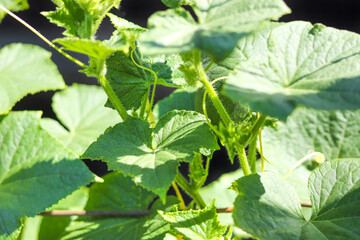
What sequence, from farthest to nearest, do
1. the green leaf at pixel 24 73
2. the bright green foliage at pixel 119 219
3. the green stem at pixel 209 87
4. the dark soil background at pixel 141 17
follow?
the dark soil background at pixel 141 17 → the green leaf at pixel 24 73 → the bright green foliage at pixel 119 219 → the green stem at pixel 209 87

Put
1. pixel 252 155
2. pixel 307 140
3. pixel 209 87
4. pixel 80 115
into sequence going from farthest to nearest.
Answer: pixel 80 115 < pixel 307 140 < pixel 252 155 < pixel 209 87

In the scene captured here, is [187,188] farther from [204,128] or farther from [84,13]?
[84,13]

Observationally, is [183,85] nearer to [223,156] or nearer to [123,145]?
[123,145]

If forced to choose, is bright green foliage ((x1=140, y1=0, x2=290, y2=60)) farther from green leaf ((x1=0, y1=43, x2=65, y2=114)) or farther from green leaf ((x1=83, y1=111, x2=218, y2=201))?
green leaf ((x1=0, y1=43, x2=65, y2=114))

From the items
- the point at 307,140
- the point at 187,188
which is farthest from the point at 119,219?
the point at 307,140

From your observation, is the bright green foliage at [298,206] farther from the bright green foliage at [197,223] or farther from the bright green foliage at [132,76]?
the bright green foliage at [132,76]

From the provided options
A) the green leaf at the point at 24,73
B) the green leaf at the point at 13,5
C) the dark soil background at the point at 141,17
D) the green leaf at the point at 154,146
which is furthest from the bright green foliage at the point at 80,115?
the green leaf at the point at 154,146
